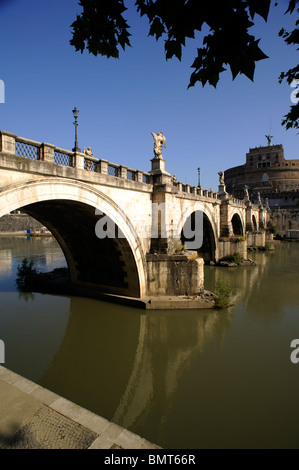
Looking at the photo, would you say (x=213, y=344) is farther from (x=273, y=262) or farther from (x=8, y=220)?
(x=8, y=220)

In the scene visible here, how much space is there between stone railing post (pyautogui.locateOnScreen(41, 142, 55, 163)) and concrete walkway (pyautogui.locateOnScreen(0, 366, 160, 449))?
17.2 feet

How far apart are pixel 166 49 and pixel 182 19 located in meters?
0.25

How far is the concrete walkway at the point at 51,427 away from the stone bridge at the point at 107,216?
402 cm

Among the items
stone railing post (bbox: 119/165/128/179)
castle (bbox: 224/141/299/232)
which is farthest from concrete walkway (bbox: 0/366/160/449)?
castle (bbox: 224/141/299/232)

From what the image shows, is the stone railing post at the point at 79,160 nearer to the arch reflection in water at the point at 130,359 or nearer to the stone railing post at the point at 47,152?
the stone railing post at the point at 47,152

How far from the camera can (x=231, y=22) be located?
158cm

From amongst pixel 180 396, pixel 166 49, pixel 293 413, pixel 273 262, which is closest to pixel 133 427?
pixel 180 396

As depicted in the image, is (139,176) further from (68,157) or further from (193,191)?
(193,191)

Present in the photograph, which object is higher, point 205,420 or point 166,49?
point 166,49

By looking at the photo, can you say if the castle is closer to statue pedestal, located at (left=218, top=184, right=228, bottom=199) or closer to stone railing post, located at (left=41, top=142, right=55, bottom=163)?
statue pedestal, located at (left=218, top=184, right=228, bottom=199)

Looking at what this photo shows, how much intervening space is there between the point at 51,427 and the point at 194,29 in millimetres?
3965

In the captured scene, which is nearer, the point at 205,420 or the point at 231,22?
the point at 231,22

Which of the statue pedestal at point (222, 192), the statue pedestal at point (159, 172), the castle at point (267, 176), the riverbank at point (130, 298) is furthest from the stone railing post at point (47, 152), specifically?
the castle at point (267, 176)
